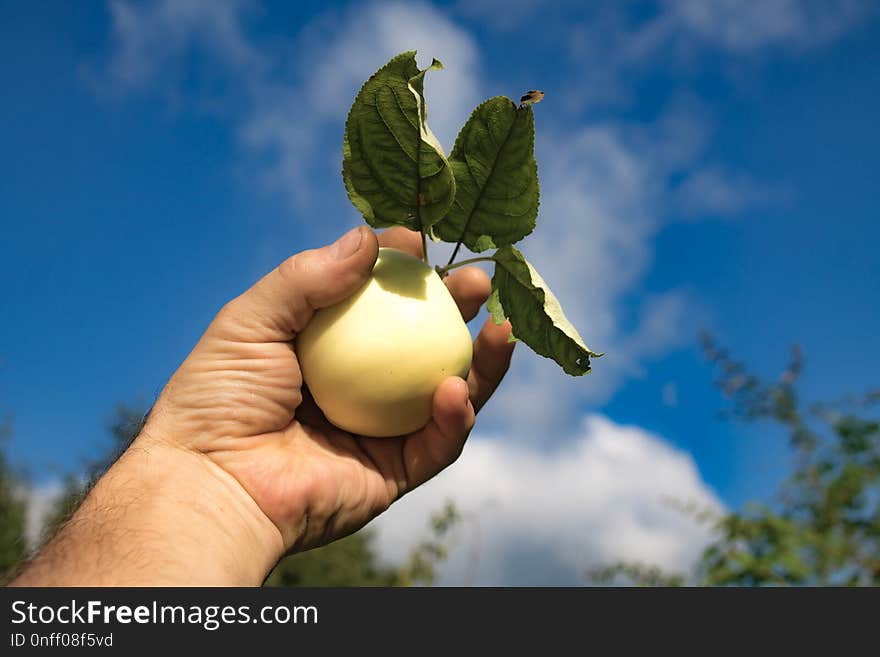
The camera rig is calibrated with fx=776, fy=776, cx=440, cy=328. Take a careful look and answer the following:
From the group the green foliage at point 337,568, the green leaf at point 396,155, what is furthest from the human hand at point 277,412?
the green foliage at point 337,568

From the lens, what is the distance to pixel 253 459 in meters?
2.12

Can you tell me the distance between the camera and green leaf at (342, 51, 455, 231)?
1.86 meters

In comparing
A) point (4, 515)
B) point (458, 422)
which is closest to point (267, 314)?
point (458, 422)

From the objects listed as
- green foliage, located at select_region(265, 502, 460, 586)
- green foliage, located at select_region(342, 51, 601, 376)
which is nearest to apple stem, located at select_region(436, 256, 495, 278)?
green foliage, located at select_region(342, 51, 601, 376)

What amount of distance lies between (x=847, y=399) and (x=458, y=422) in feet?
10.0

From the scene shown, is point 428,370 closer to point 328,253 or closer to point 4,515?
point 328,253

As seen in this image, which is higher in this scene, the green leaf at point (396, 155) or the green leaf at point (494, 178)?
the green leaf at point (396, 155)

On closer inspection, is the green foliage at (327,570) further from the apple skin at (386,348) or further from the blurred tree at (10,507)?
the apple skin at (386,348)

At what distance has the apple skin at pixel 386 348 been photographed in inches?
78.0

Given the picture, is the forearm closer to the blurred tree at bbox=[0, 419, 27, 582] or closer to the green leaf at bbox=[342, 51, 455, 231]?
the green leaf at bbox=[342, 51, 455, 231]

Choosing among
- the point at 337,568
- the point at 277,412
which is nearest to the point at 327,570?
the point at 337,568

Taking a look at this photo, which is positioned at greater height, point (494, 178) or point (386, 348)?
point (494, 178)

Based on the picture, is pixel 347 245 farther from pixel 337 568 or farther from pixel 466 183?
pixel 337 568

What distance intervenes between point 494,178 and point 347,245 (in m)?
0.42
